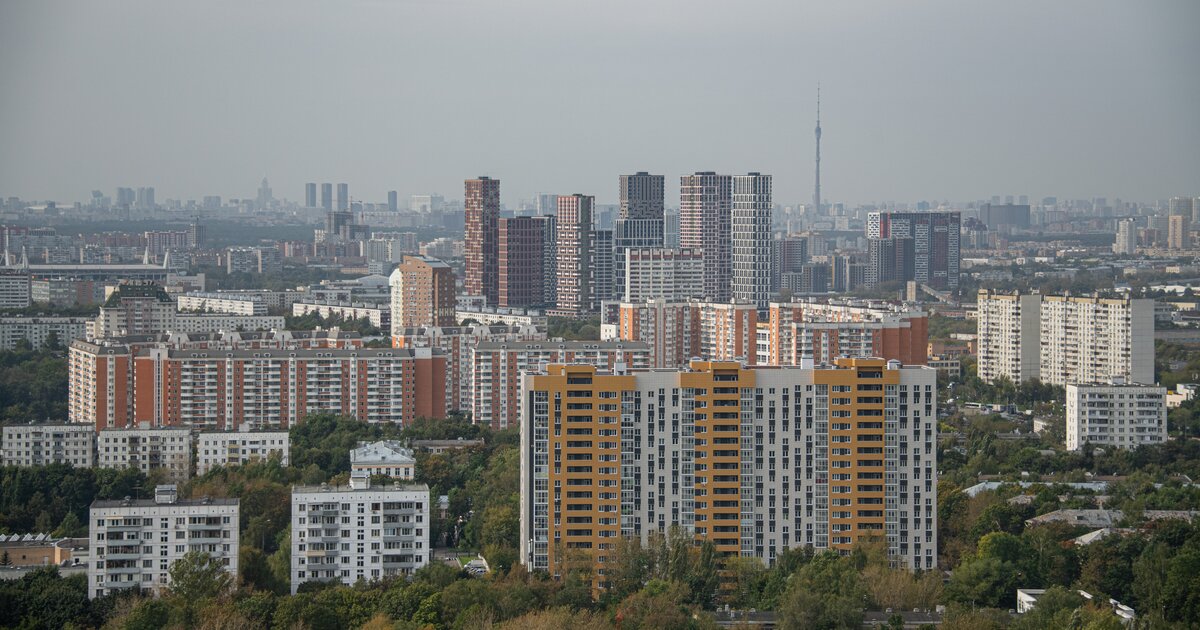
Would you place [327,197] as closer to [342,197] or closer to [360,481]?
[342,197]

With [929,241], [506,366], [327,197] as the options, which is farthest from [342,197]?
[506,366]

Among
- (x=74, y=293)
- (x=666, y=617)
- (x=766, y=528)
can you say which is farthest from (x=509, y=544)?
(x=74, y=293)

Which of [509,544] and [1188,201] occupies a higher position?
[1188,201]

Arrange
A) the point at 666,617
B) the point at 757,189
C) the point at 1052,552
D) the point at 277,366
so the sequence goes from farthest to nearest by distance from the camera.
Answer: the point at 757,189, the point at 277,366, the point at 1052,552, the point at 666,617

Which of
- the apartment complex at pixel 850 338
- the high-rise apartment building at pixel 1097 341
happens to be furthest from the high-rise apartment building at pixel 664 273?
the apartment complex at pixel 850 338

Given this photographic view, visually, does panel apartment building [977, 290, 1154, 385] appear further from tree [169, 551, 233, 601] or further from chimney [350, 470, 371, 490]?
tree [169, 551, 233, 601]

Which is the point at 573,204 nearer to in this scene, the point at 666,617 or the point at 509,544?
→ the point at 509,544
